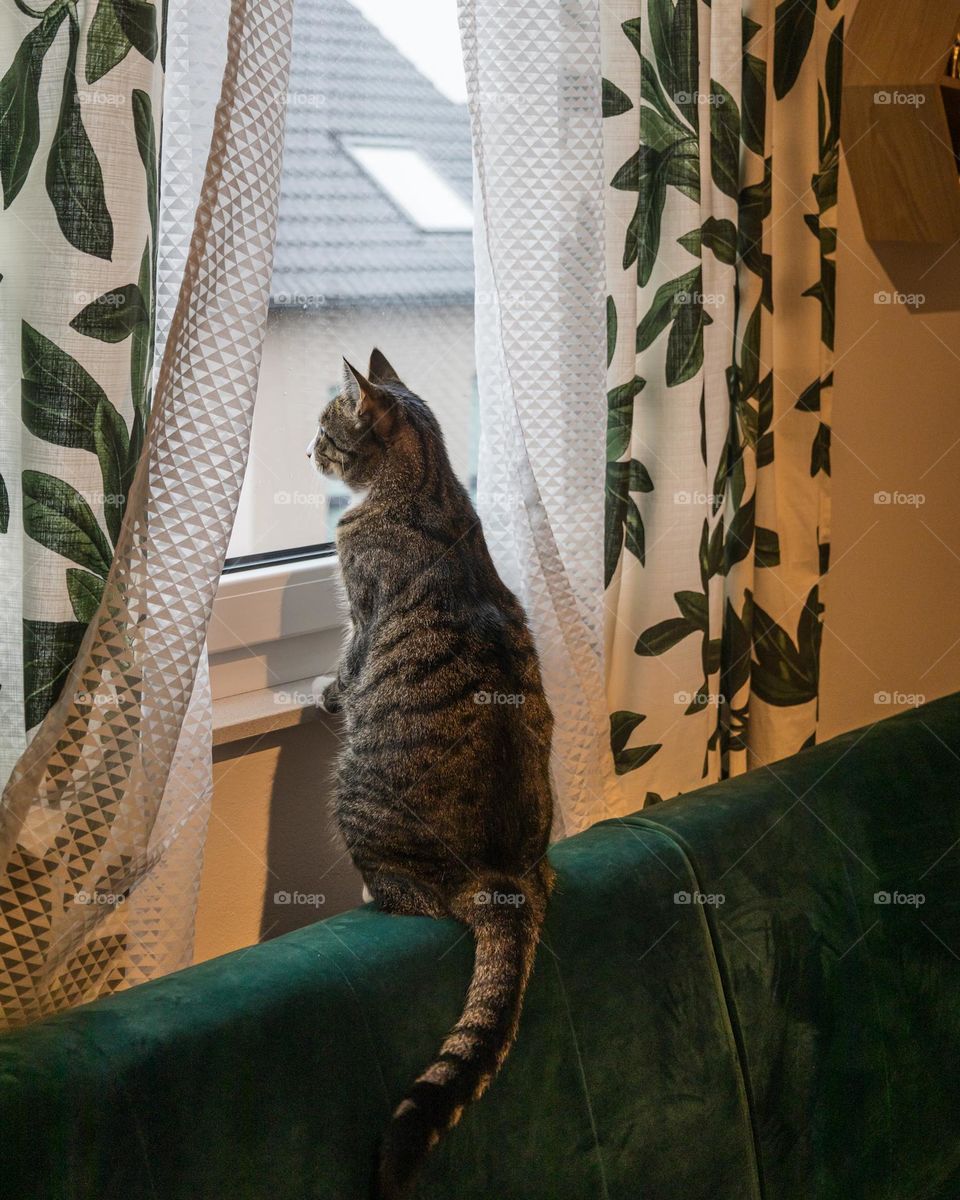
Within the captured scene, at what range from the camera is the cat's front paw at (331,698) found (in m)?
1.08

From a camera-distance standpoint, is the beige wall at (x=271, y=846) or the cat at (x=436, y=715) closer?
the cat at (x=436, y=715)

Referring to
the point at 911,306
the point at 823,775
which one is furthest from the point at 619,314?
the point at 911,306

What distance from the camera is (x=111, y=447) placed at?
818 mm

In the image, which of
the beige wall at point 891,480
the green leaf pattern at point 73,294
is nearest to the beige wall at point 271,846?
the green leaf pattern at point 73,294

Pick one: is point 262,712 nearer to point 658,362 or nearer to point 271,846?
point 271,846

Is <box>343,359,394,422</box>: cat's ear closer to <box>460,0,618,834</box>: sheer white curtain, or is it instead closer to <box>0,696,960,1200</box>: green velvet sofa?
<box>460,0,618,834</box>: sheer white curtain

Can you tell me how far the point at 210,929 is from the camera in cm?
117

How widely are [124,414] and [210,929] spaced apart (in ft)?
1.96

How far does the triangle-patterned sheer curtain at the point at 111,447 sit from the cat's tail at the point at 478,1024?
250 millimetres

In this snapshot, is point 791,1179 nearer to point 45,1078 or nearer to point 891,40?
point 45,1078

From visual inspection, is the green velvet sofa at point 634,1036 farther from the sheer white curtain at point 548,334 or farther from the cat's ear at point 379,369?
the cat's ear at point 379,369

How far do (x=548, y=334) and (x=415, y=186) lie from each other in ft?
0.95

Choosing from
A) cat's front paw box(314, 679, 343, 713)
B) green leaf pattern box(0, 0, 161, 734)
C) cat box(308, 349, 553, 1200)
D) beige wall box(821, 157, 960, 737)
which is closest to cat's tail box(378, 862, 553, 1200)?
cat box(308, 349, 553, 1200)

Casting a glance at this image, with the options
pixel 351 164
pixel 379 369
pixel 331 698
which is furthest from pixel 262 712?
pixel 351 164
